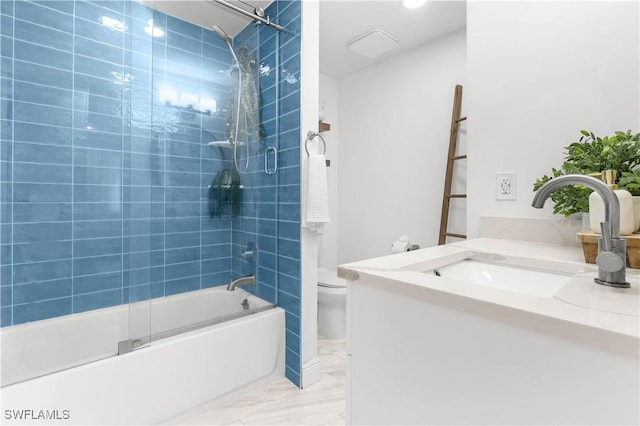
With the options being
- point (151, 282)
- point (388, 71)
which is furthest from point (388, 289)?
point (388, 71)

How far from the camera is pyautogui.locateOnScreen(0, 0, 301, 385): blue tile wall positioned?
1560 mm

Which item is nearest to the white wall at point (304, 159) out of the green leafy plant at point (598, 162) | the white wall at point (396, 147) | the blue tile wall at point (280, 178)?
the blue tile wall at point (280, 178)

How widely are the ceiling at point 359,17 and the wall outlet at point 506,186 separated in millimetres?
1255

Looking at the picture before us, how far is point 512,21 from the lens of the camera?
1.28 m

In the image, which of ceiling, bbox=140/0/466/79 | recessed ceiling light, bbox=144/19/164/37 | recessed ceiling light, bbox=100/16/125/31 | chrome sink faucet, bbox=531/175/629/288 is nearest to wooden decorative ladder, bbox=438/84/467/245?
ceiling, bbox=140/0/466/79

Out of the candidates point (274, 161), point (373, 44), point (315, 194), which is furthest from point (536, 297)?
point (373, 44)

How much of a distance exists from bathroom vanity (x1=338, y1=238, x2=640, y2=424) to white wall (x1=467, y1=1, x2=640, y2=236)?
0.56m

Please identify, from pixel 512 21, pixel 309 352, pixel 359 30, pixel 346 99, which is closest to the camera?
pixel 512 21

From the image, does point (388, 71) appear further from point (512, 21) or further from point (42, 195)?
point (42, 195)

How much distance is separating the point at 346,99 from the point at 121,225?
221 centimetres

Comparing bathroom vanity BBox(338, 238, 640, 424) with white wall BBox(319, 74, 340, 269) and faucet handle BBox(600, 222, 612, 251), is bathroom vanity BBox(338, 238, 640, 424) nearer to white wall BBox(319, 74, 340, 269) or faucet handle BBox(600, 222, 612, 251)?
faucet handle BBox(600, 222, 612, 251)

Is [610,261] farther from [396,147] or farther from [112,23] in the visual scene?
[112,23]

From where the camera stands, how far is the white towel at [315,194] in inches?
65.9

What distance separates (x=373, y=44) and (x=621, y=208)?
1992mm
